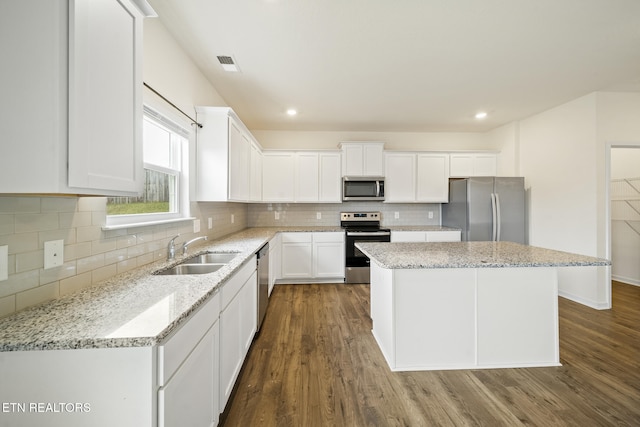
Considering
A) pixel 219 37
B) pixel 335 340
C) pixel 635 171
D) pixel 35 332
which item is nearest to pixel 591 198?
pixel 635 171

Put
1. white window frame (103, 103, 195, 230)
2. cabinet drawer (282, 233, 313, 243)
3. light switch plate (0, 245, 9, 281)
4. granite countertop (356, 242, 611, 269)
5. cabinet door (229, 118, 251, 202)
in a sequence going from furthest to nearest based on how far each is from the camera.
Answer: cabinet drawer (282, 233, 313, 243) < cabinet door (229, 118, 251, 202) < granite countertop (356, 242, 611, 269) < white window frame (103, 103, 195, 230) < light switch plate (0, 245, 9, 281)

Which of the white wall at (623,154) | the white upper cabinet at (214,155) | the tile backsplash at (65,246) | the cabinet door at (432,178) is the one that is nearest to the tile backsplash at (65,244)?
the tile backsplash at (65,246)

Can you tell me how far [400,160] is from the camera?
180 inches

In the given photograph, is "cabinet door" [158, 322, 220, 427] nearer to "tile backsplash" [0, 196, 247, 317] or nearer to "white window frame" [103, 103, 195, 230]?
"tile backsplash" [0, 196, 247, 317]

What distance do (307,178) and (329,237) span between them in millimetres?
1104

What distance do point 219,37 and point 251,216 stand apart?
303cm

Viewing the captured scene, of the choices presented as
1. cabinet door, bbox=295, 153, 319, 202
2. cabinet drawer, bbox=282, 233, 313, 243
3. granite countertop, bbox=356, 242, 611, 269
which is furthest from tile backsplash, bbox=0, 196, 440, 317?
cabinet door, bbox=295, 153, 319, 202

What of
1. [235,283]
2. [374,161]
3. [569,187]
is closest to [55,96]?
[235,283]

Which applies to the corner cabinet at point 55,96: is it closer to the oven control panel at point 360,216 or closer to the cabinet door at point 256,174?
the cabinet door at point 256,174

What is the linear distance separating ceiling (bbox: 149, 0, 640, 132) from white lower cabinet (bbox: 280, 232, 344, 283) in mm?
1950

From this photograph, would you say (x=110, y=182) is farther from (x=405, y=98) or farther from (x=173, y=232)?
(x=405, y=98)

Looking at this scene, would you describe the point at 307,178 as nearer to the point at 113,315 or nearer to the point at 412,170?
the point at 412,170

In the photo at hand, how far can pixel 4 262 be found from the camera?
972 mm

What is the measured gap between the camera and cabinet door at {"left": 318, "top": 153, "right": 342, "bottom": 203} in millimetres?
4500
